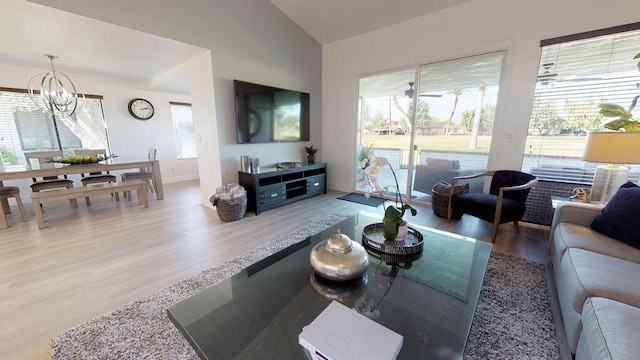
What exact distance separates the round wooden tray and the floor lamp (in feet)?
5.34

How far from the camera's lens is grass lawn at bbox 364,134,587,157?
264 cm

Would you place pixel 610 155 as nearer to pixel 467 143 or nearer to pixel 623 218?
pixel 623 218

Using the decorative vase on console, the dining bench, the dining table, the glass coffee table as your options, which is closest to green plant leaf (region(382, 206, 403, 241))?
the glass coffee table

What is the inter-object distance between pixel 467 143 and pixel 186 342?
3756 mm

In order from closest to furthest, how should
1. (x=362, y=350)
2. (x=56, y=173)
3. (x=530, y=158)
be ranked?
(x=362, y=350) → (x=530, y=158) → (x=56, y=173)

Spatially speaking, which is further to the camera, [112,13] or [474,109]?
[474,109]

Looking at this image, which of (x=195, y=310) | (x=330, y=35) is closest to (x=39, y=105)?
(x=330, y=35)

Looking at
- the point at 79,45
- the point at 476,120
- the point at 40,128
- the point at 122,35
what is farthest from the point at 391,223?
the point at 40,128

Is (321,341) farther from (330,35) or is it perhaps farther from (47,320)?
(330,35)

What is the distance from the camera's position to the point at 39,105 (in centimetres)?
→ 395

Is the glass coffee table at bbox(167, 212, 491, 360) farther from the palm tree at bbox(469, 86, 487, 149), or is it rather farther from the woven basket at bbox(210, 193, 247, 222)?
the palm tree at bbox(469, 86, 487, 149)

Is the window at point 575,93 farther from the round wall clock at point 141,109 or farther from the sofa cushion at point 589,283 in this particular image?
the round wall clock at point 141,109

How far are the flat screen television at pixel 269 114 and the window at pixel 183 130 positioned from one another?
3013 mm

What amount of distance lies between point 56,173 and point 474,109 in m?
5.67
